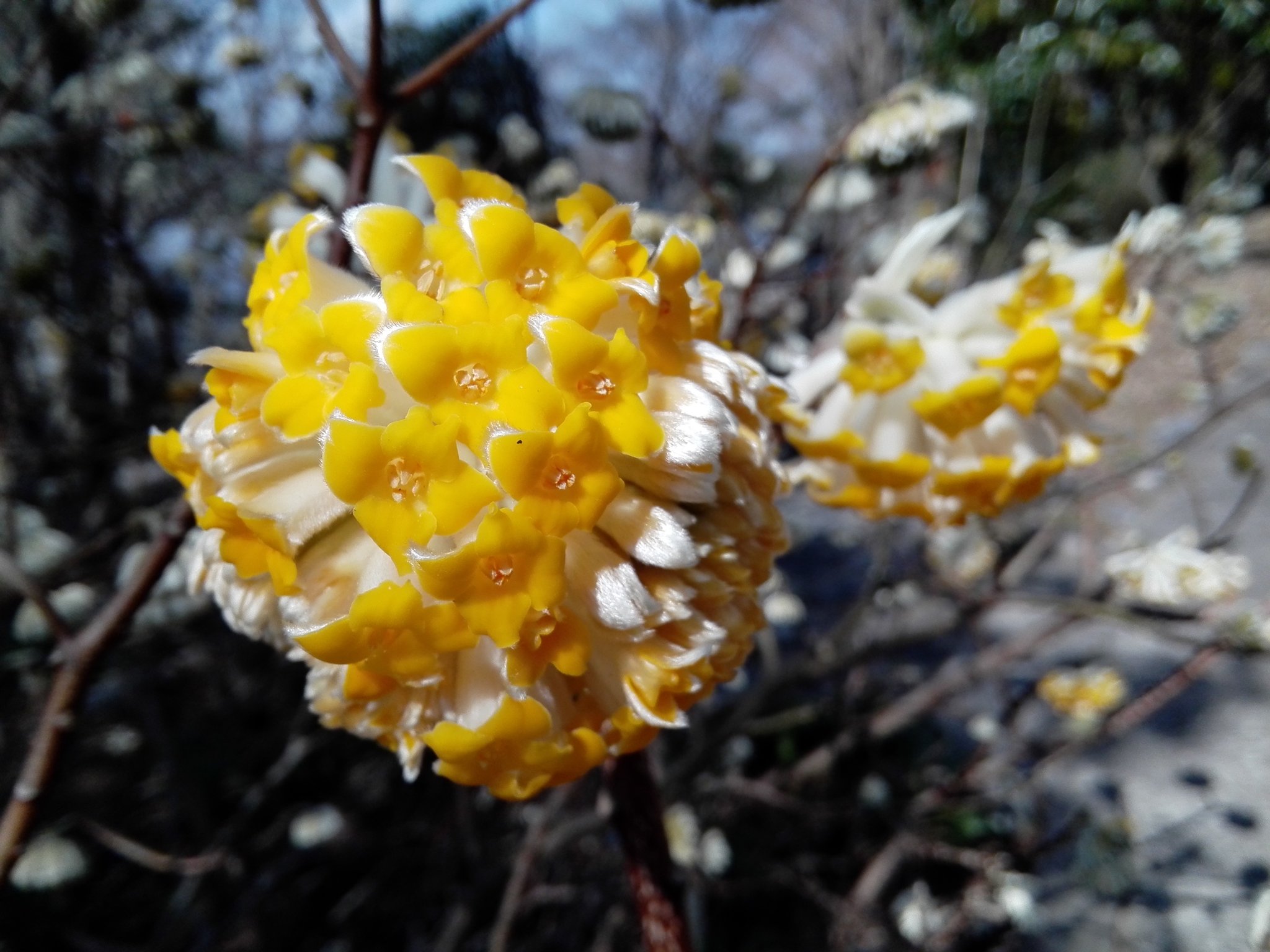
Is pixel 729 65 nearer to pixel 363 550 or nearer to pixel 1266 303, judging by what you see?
pixel 1266 303

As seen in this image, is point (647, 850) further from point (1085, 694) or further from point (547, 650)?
point (1085, 694)

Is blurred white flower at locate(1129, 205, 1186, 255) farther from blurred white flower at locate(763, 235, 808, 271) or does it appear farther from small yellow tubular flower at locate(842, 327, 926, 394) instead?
blurred white flower at locate(763, 235, 808, 271)

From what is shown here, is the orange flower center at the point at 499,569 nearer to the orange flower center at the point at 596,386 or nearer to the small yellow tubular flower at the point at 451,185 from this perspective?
the orange flower center at the point at 596,386

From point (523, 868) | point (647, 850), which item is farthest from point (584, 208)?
point (523, 868)

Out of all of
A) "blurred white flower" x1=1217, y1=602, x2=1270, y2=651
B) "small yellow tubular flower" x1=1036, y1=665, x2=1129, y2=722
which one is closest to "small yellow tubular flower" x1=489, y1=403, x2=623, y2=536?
"blurred white flower" x1=1217, y1=602, x2=1270, y2=651

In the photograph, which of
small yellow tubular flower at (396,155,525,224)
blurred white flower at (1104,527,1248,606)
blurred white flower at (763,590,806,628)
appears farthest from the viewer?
blurred white flower at (763,590,806,628)

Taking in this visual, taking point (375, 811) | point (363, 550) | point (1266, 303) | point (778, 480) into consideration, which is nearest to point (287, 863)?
point (375, 811)

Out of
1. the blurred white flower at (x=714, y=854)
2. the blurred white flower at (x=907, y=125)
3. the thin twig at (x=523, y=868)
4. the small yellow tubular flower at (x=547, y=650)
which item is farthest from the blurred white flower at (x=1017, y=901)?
the small yellow tubular flower at (x=547, y=650)
